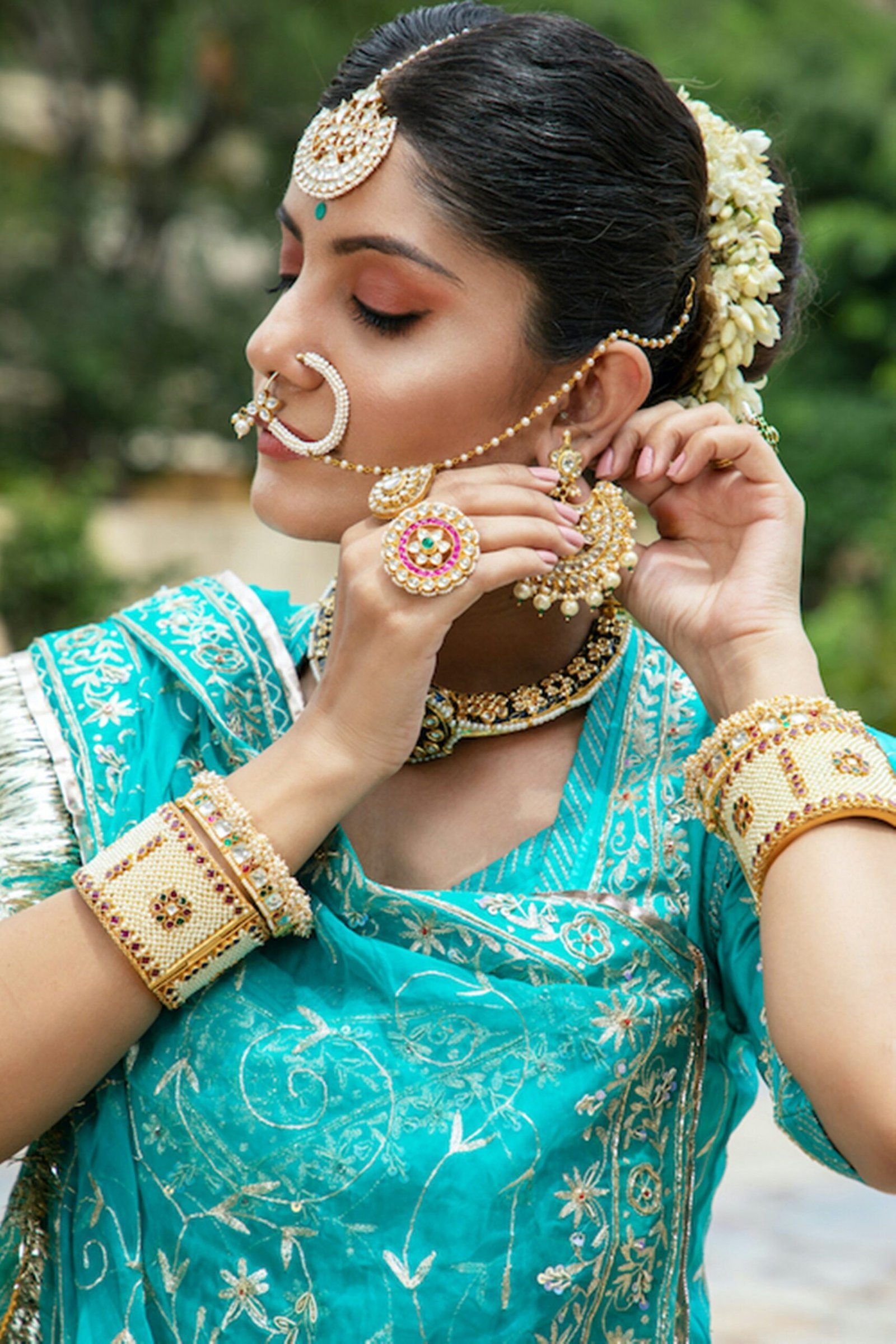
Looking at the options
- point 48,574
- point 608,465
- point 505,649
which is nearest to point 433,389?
point 608,465

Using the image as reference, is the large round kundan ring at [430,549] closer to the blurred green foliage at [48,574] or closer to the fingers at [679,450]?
the fingers at [679,450]

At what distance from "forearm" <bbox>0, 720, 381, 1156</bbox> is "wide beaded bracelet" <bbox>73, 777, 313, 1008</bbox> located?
0.08ft

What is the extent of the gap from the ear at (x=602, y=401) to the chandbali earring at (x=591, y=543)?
47mm

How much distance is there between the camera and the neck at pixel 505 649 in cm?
221

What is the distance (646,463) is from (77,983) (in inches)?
40.1

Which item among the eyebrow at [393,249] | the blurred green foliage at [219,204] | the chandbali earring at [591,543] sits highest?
the blurred green foliage at [219,204]

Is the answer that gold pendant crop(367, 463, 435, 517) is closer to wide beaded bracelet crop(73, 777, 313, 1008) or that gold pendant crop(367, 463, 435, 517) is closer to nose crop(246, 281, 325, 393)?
nose crop(246, 281, 325, 393)

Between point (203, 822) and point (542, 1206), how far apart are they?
2.02 feet

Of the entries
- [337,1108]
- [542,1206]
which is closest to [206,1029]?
[337,1108]

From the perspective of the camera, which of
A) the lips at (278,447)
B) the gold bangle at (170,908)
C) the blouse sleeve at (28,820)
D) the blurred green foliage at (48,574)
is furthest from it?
the blurred green foliage at (48,574)

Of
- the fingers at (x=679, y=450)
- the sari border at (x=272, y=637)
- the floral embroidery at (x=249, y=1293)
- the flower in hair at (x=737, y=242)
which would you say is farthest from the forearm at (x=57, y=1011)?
the flower in hair at (x=737, y=242)

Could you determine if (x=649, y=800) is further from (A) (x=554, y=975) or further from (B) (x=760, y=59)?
(B) (x=760, y=59)

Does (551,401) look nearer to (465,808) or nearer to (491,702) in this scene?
(491,702)

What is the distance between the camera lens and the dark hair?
1.96 metres
